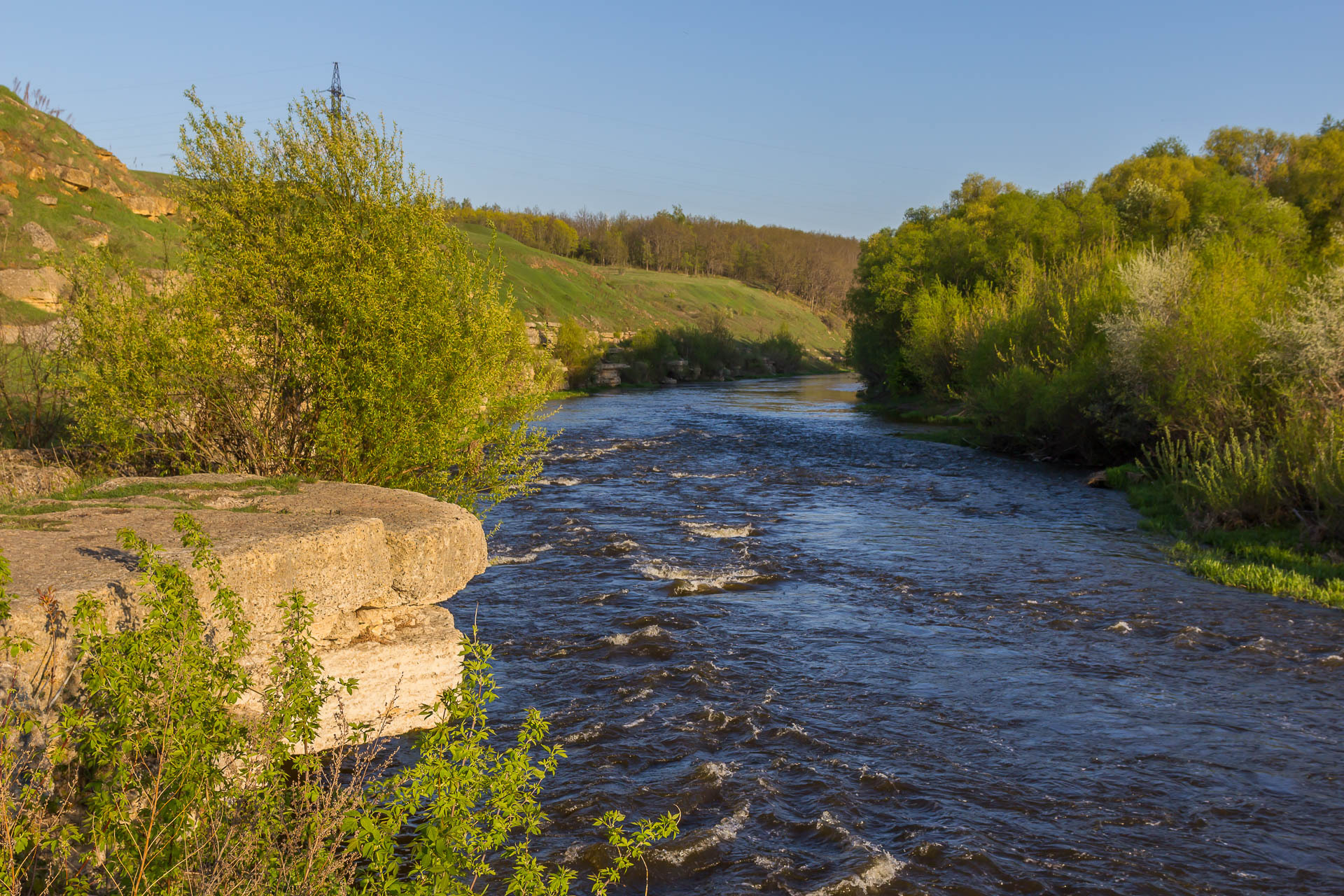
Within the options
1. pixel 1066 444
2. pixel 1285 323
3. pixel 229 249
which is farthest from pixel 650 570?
pixel 1066 444

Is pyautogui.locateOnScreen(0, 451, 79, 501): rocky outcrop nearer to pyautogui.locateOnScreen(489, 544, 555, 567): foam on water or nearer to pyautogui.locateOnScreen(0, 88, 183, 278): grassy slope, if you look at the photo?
pyautogui.locateOnScreen(489, 544, 555, 567): foam on water

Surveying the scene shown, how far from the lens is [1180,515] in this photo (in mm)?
17938

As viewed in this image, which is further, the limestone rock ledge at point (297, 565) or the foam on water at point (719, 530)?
the foam on water at point (719, 530)

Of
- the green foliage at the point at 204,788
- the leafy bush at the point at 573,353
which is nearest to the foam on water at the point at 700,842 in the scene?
the green foliage at the point at 204,788

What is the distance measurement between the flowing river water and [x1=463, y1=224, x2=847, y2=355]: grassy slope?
69280 mm

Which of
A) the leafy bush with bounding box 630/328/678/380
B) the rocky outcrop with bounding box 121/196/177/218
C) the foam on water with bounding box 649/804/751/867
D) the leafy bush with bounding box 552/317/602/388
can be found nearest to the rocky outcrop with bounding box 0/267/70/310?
the rocky outcrop with bounding box 121/196/177/218

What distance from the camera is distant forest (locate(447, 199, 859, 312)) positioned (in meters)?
157

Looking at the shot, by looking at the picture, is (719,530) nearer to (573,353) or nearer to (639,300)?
(573,353)

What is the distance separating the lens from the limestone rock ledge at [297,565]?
545 cm

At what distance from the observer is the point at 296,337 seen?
36.2ft

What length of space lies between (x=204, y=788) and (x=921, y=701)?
716cm

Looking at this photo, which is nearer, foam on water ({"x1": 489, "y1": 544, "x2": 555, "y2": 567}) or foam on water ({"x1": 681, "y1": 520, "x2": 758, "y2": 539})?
foam on water ({"x1": 489, "y1": 544, "x2": 555, "y2": 567})

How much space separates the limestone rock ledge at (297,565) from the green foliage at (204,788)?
0.40m

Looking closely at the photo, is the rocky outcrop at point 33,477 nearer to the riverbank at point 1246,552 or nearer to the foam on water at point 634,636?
the foam on water at point 634,636
